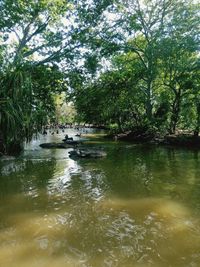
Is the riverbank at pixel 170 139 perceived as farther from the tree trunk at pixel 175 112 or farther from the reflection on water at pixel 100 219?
the reflection on water at pixel 100 219

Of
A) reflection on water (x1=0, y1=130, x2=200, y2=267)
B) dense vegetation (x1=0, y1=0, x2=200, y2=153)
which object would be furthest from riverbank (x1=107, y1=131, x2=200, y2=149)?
reflection on water (x1=0, y1=130, x2=200, y2=267)

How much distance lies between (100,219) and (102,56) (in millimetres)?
21335

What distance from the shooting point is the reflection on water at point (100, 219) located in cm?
520

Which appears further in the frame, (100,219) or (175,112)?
(175,112)

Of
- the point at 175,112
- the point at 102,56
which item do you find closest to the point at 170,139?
the point at 175,112

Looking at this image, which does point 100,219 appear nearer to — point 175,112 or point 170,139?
point 170,139

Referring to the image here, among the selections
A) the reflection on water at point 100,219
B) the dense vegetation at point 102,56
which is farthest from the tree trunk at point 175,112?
the reflection on water at point 100,219

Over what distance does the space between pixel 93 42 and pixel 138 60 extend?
953cm

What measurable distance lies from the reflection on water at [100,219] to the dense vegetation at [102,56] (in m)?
5.93

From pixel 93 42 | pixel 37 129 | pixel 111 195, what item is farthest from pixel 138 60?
pixel 111 195

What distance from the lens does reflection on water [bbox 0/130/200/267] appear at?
5203 mm

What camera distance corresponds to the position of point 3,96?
15.0 metres

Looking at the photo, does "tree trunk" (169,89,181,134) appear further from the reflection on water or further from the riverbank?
the reflection on water

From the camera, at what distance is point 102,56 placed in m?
26.4
